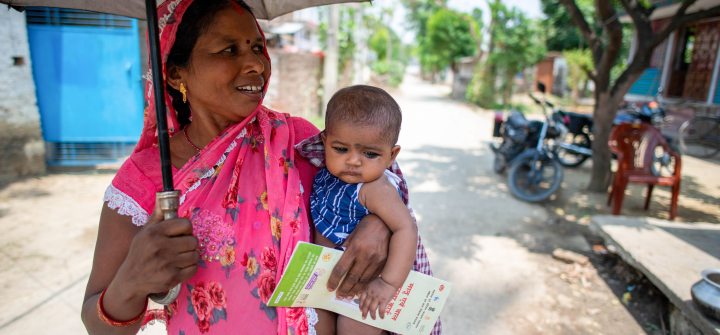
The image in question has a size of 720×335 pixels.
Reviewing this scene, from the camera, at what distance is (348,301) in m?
1.21

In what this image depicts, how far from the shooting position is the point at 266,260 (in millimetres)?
1162

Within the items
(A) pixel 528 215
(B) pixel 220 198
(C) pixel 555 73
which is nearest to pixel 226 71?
(B) pixel 220 198

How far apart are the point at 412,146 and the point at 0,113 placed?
6.86 metres

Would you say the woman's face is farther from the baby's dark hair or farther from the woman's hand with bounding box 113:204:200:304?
the woman's hand with bounding box 113:204:200:304

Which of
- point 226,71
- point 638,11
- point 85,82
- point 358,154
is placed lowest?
point 358,154

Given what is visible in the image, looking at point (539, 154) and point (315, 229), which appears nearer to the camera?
point (315, 229)

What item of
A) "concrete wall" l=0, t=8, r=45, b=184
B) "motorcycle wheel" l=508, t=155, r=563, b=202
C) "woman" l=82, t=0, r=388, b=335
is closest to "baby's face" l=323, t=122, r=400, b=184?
"woman" l=82, t=0, r=388, b=335

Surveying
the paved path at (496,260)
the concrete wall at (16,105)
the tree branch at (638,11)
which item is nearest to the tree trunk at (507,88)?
the paved path at (496,260)

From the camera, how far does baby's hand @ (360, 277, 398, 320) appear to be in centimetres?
116

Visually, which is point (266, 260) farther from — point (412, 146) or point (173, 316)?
point (412, 146)

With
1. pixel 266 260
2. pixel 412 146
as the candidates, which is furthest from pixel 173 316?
pixel 412 146

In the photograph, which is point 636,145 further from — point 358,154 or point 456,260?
point 358,154

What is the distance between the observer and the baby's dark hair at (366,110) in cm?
127

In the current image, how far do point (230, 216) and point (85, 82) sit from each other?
5.59 meters
